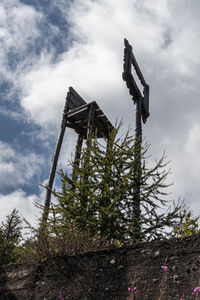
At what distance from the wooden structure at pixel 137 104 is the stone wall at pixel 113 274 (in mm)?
2151

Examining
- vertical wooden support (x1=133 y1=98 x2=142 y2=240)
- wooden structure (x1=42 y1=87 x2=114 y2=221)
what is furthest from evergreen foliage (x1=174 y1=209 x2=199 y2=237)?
wooden structure (x1=42 y1=87 x2=114 y2=221)

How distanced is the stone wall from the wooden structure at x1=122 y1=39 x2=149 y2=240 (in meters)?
2.15

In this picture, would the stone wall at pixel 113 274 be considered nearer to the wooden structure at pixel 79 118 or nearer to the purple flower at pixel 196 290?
the purple flower at pixel 196 290

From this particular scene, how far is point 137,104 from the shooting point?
783cm

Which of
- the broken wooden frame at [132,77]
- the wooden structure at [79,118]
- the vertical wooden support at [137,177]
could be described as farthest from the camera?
the wooden structure at [79,118]

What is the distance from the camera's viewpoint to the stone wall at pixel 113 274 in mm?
2967

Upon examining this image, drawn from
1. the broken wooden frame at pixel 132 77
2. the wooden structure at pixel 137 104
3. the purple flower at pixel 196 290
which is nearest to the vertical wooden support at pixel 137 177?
the wooden structure at pixel 137 104

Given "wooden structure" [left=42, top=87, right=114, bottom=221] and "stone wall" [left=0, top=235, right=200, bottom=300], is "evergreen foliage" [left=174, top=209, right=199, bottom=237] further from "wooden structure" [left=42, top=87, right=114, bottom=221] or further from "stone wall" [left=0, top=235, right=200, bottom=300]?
"wooden structure" [left=42, top=87, right=114, bottom=221]

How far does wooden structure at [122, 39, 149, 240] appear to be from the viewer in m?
6.01

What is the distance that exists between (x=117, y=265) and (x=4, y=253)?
12225 mm

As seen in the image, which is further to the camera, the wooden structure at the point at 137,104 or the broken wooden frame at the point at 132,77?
the broken wooden frame at the point at 132,77

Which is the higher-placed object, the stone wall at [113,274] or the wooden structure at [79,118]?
the wooden structure at [79,118]

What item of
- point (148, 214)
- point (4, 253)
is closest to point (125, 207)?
point (148, 214)

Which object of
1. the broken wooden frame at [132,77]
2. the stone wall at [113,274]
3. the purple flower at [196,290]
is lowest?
the purple flower at [196,290]
